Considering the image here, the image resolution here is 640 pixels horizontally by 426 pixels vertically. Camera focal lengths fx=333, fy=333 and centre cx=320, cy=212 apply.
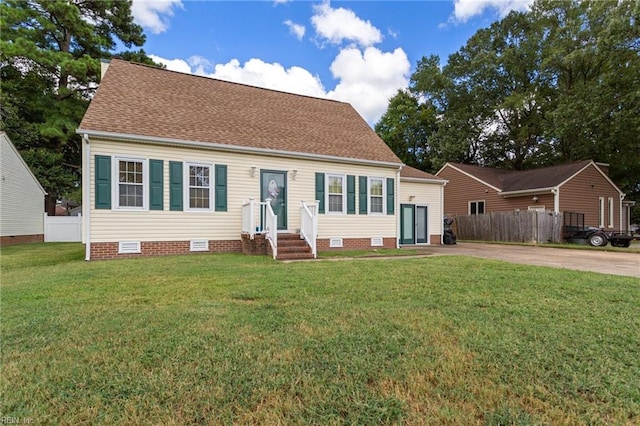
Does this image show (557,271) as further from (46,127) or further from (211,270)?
(46,127)

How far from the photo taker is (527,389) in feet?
7.27

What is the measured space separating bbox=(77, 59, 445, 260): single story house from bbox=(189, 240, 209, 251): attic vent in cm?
3

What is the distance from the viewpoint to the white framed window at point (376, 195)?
41.2 ft

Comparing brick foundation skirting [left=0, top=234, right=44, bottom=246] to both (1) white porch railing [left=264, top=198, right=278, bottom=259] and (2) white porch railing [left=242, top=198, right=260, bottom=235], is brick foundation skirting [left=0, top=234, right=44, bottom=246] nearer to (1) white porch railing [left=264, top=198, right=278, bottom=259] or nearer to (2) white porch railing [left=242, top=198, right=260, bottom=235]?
(2) white porch railing [left=242, top=198, right=260, bottom=235]

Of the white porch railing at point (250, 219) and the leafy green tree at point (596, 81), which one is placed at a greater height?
the leafy green tree at point (596, 81)

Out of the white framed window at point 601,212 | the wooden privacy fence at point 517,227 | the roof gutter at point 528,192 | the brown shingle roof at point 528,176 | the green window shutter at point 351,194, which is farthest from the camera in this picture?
the white framed window at point 601,212

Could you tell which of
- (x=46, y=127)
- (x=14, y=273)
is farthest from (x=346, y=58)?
(x=14, y=273)

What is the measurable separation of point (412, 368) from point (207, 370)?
4.99ft

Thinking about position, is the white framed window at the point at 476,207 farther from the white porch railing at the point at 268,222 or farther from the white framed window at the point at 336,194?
the white porch railing at the point at 268,222

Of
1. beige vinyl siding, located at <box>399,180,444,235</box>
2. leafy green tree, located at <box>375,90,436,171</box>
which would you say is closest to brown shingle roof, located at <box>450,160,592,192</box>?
beige vinyl siding, located at <box>399,180,444,235</box>

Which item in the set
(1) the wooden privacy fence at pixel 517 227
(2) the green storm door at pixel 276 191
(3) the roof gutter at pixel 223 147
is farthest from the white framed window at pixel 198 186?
(1) the wooden privacy fence at pixel 517 227

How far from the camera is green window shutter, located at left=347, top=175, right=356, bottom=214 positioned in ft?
39.6

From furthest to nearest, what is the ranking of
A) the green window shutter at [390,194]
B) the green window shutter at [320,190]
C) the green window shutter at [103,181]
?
the green window shutter at [390,194], the green window shutter at [320,190], the green window shutter at [103,181]

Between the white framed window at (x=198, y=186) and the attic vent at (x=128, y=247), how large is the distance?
5.59ft
